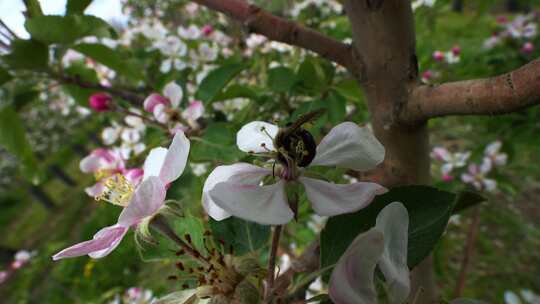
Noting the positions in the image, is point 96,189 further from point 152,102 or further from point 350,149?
point 350,149

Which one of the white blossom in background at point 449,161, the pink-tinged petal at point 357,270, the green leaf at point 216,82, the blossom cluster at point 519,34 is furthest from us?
the blossom cluster at point 519,34

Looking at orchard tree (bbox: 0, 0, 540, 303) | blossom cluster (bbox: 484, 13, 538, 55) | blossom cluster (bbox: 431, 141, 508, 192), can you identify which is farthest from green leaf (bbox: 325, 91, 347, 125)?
blossom cluster (bbox: 484, 13, 538, 55)

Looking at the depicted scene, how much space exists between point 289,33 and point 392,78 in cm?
14

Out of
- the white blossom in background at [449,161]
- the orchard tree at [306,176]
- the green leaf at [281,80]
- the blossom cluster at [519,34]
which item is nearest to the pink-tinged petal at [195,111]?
the orchard tree at [306,176]

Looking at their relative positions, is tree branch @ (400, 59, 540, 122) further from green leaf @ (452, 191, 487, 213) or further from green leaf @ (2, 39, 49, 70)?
green leaf @ (2, 39, 49, 70)

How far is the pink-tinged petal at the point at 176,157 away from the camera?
Result: 0.32 meters

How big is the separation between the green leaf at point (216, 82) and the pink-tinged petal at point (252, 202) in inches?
15.8

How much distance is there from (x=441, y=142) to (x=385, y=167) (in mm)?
2753

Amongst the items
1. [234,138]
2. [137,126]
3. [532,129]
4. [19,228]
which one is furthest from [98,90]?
[19,228]

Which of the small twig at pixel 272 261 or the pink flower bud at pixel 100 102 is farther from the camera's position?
the pink flower bud at pixel 100 102

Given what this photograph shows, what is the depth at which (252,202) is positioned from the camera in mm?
291

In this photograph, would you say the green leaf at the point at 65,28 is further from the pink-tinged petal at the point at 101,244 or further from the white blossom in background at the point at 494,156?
the white blossom in background at the point at 494,156

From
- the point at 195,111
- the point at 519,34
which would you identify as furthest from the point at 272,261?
the point at 519,34

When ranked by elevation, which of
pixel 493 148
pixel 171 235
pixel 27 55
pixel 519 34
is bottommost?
pixel 493 148
